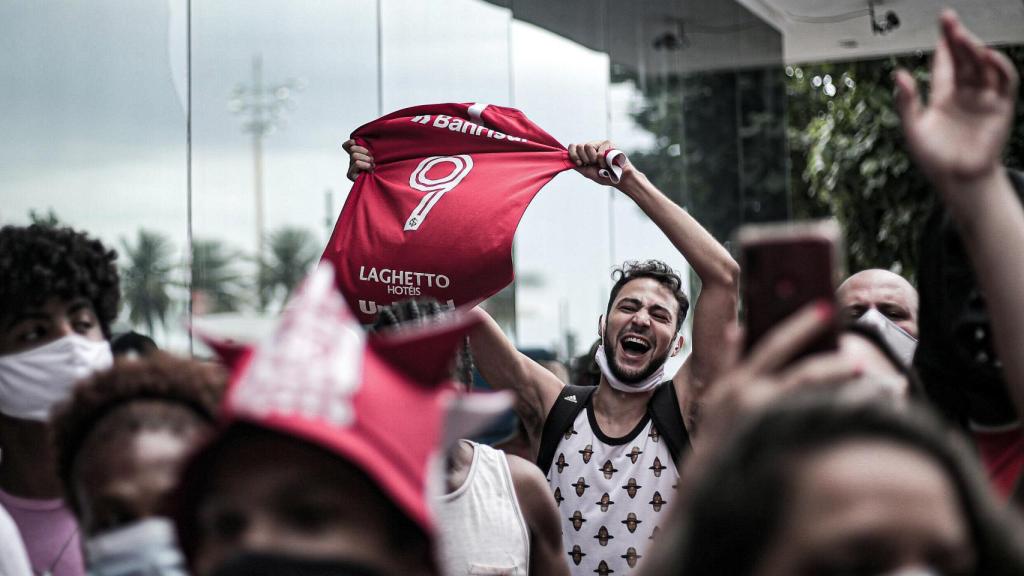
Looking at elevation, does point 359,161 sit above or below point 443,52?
below

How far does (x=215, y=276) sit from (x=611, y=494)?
2542mm

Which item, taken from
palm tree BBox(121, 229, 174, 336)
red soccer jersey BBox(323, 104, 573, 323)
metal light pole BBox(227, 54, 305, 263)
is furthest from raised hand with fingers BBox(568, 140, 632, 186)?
metal light pole BBox(227, 54, 305, 263)

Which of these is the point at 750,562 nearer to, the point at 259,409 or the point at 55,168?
the point at 259,409

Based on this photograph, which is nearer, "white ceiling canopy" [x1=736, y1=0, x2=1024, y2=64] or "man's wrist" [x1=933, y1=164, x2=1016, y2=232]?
"man's wrist" [x1=933, y1=164, x2=1016, y2=232]

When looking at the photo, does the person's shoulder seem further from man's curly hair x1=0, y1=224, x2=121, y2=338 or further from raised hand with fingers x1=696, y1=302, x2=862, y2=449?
raised hand with fingers x1=696, y1=302, x2=862, y2=449

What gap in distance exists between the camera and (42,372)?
3.40 metres

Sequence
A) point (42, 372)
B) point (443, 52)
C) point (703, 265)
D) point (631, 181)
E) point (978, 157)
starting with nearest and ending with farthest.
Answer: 1. point (978, 157)
2. point (42, 372)
3. point (703, 265)
4. point (631, 181)
5. point (443, 52)

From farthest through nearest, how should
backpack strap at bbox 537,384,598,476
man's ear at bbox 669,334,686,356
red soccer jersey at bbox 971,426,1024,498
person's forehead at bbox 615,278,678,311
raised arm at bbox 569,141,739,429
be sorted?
man's ear at bbox 669,334,686,356, person's forehead at bbox 615,278,678,311, backpack strap at bbox 537,384,598,476, raised arm at bbox 569,141,739,429, red soccer jersey at bbox 971,426,1024,498

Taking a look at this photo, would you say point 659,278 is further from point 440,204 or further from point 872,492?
point 872,492

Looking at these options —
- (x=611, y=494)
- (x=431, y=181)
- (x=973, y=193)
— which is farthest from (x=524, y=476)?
(x=973, y=193)

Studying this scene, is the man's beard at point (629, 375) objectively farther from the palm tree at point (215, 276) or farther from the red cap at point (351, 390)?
the red cap at point (351, 390)

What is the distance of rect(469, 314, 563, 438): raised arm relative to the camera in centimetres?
482

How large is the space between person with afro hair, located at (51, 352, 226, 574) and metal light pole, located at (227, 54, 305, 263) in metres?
4.17

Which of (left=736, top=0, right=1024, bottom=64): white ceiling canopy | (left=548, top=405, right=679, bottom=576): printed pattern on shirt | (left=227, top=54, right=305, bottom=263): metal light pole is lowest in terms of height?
(left=548, top=405, right=679, bottom=576): printed pattern on shirt
